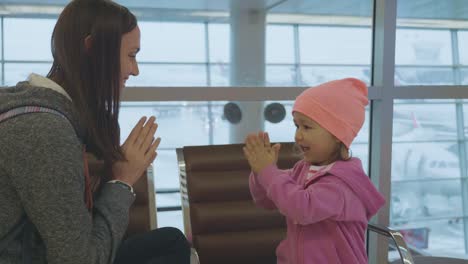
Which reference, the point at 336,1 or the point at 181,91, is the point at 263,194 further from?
the point at 336,1

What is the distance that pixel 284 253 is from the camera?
5.38 ft

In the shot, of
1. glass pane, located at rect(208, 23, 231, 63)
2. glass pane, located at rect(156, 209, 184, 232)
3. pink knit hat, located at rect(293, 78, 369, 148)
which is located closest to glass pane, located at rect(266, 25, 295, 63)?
glass pane, located at rect(208, 23, 231, 63)

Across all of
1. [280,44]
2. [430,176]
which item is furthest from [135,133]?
[430,176]

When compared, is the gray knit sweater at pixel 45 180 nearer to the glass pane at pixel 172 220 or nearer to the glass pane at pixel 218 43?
the glass pane at pixel 172 220

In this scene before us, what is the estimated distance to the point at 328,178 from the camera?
152 cm

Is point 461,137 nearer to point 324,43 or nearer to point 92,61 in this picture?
point 324,43

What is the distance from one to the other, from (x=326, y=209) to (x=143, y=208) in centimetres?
92

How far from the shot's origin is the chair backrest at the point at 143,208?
203 cm

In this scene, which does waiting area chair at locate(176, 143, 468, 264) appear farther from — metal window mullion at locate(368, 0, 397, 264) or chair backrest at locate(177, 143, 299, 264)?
metal window mullion at locate(368, 0, 397, 264)

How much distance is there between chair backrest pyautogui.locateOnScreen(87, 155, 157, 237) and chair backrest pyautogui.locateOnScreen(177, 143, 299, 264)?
0.13m

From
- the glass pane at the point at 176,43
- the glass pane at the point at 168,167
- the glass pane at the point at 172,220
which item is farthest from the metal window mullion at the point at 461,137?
the glass pane at the point at 172,220

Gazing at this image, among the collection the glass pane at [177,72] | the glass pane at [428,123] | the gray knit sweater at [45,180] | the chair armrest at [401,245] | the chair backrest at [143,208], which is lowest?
the glass pane at [428,123]

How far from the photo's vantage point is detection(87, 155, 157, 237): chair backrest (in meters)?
2.03

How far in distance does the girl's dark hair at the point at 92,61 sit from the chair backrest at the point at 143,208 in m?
0.95
